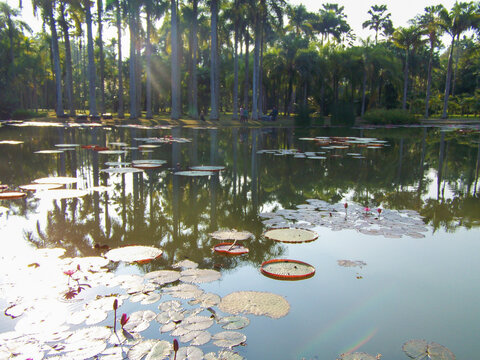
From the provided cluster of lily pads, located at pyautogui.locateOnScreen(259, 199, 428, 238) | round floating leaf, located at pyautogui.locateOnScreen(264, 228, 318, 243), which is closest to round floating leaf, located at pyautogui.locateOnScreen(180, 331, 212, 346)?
round floating leaf, located at pyautogui.locateOnScreen(264, 228, 318, 243)

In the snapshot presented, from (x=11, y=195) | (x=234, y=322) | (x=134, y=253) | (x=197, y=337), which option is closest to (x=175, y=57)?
(x=11, y=195)

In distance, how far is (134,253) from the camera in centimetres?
429

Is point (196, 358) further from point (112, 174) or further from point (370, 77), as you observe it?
point (370, 77)

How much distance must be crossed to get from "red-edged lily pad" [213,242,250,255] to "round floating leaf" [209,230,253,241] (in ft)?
0.74

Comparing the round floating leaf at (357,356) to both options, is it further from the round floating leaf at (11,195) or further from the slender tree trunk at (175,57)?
the slender tree trunk at (175,57)

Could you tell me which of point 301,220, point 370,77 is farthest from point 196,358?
point 370,77

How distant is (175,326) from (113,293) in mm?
840

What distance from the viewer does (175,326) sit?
9.56ft

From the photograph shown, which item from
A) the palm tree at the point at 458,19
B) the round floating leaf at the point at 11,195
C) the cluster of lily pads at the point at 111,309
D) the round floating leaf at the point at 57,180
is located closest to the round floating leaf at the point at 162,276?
the cluster of lily pads at the point at 111,309

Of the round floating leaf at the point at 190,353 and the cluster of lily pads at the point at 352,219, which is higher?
the cluster of lily pads at the point at 352,219

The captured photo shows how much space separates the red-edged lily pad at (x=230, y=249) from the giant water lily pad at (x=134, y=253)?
2.19 feet

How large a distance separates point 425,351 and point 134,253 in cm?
298

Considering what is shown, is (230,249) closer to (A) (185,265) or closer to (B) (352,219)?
(A) (185,265)

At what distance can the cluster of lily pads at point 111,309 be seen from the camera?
8.62 feet
